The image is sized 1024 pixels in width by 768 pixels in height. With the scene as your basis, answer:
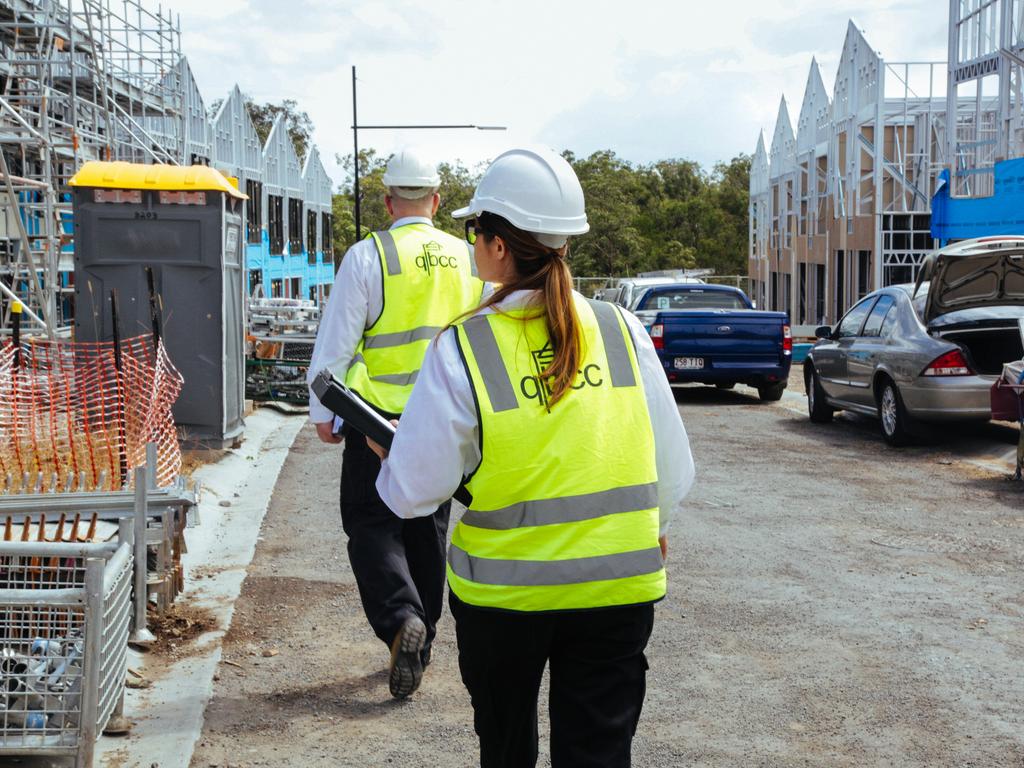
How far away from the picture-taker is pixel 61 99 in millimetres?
21766

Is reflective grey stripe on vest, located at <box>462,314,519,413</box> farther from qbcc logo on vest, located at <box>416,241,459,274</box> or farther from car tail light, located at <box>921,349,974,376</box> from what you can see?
car tail light, located at <box>921,349,974,376</box>

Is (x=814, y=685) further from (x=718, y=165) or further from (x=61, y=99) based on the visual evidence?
(x=718, y=165)

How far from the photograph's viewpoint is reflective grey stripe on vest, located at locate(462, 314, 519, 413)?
2936mm

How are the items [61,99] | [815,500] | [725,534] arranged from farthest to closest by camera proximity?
1. [61,99]
2. [815,500]
3. [725,534]

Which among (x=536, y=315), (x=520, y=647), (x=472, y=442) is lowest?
(x=520, y=647)

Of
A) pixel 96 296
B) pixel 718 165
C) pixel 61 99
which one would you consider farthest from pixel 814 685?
pixel 718 165

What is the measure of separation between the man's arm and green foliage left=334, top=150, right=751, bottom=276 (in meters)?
63.6

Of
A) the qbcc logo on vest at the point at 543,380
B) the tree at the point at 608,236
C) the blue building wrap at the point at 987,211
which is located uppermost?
the tree at the point at 608,236

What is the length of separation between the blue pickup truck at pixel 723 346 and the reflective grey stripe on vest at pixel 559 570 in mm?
14973

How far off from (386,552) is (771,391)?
46.7 feet

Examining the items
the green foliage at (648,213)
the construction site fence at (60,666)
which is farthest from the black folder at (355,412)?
the green foliage at (648,213)

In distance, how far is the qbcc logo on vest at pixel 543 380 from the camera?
9.71 feet

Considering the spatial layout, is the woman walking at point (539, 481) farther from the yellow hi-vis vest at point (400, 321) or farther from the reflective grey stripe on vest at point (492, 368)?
the yellow hi-vis vest at point (400, 321)

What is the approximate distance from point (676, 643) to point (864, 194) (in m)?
34.8
